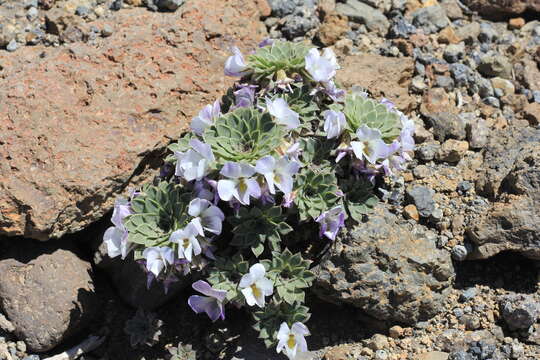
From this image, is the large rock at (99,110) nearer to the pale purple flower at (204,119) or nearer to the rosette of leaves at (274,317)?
the pale purple flower at (204,119)

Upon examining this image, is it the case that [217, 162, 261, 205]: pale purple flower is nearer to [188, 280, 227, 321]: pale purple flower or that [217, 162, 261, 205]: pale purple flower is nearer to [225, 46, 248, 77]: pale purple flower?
[188, 280, 227, 321]: pale purple flower

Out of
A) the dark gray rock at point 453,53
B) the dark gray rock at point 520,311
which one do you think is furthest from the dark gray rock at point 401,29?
the dark gray rock at point 520,311

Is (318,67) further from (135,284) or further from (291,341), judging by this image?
(135,284)

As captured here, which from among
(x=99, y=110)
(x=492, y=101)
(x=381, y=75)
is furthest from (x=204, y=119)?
(x=492, y=101)

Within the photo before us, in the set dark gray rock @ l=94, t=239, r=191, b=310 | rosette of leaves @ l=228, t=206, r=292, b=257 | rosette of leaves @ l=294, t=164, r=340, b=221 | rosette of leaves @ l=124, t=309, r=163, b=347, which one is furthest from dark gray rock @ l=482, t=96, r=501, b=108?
rosette of leaves @ l=124, t=309, r=163, b=347

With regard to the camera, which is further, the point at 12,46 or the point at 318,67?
the point at 12,46

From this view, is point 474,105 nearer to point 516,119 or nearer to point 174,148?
point 516,119
